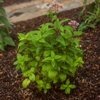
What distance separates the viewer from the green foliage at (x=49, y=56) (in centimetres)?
395

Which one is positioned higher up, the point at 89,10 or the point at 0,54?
the point at 89,10

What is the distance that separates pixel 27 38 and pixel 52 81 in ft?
1.83

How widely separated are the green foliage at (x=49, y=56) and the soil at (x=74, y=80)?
14 centimetres

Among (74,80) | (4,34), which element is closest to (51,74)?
(74,80)

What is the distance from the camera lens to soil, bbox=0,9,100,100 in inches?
168

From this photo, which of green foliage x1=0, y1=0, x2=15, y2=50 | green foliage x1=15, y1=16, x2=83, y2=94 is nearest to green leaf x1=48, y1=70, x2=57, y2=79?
green foliage x1=15, y1=16, x2=83, y2=94

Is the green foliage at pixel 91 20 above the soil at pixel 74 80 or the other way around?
above

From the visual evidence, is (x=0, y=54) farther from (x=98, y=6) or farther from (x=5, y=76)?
(x=98, y=6)

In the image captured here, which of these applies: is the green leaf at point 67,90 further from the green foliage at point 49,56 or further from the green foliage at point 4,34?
the green foliage at point 4,34

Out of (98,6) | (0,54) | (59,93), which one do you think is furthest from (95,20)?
(59,93)

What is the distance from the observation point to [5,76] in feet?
15.8

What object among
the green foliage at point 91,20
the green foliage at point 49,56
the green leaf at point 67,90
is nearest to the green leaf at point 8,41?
the green foliage at point 91,20

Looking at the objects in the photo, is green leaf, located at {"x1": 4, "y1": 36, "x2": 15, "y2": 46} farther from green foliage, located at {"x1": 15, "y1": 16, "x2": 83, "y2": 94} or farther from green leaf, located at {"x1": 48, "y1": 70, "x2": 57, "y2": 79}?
green leaf, located at {"x1": 48, "y1": 70, "x2": 57, "y2": 79}

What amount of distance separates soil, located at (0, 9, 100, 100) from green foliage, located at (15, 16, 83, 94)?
0.14m
